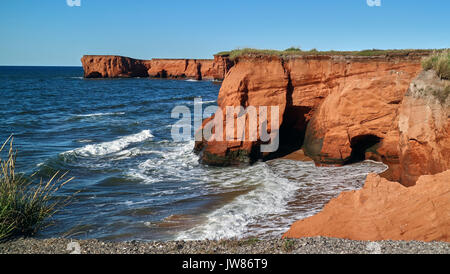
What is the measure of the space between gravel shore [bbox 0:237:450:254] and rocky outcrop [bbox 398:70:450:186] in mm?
4052

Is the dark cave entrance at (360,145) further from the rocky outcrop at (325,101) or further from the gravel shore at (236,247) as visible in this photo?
the gravel shore at (236,247)

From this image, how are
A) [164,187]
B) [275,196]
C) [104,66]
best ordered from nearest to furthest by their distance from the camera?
[275,196] → [164,187] → [104,66]

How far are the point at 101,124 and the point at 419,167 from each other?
1963 centimetres

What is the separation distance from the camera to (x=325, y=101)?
40.3ft

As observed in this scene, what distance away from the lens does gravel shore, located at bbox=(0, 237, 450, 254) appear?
180 inches

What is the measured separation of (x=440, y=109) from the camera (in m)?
8.12

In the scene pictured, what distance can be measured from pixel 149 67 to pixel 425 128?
88.5 metres

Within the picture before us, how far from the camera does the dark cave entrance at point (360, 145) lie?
12.0 m

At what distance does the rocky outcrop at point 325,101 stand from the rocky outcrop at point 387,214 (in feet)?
19.7

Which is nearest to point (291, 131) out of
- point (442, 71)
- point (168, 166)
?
point (168, 166)

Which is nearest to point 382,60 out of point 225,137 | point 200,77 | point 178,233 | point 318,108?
point 318,108

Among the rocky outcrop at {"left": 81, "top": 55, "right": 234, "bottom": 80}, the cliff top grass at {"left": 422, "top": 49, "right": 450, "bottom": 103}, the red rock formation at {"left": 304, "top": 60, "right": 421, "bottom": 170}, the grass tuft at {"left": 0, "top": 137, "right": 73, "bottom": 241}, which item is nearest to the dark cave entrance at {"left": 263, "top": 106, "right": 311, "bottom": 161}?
the red rock formation at {"left": 304, "top": 60, "right": 421, "bottom": 170}
